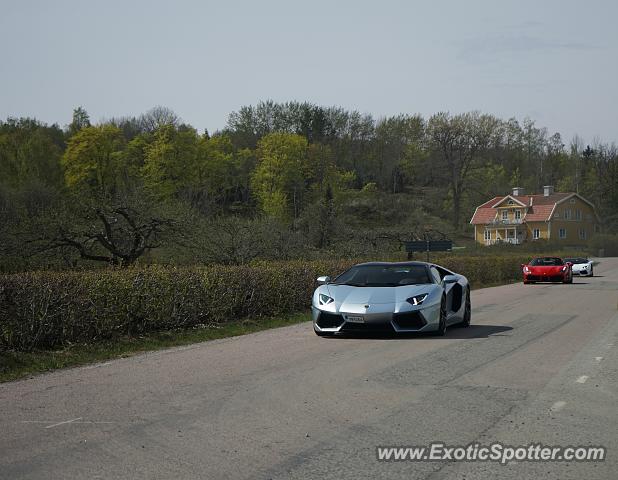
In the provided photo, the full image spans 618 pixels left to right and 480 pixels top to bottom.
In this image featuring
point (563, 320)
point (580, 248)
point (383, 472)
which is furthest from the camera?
point (580, 248)

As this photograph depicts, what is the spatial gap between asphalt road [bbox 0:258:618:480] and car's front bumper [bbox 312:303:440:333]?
46cm

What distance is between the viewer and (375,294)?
12.9 m

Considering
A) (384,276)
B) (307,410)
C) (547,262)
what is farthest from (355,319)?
(547,262)

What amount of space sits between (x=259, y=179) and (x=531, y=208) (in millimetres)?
39957

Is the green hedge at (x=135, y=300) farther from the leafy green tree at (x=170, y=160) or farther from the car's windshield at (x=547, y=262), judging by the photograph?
the leafy green tree at (x=170, y=160)

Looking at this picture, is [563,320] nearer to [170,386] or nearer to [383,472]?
[170,386]

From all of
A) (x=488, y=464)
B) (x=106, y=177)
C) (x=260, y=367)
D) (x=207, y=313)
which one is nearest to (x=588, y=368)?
(x=260, y=367)

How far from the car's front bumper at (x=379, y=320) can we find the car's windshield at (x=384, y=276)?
774mm

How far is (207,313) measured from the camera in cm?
1560

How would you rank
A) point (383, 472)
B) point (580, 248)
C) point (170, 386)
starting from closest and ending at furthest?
point (383, 472) → point (170, 386) → point (580, 248)

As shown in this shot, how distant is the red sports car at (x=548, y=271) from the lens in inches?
1471

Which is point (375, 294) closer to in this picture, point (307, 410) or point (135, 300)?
point (135, 300)

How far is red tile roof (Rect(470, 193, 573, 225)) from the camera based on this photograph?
10319 centimetres

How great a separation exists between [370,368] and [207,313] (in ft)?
21.2
